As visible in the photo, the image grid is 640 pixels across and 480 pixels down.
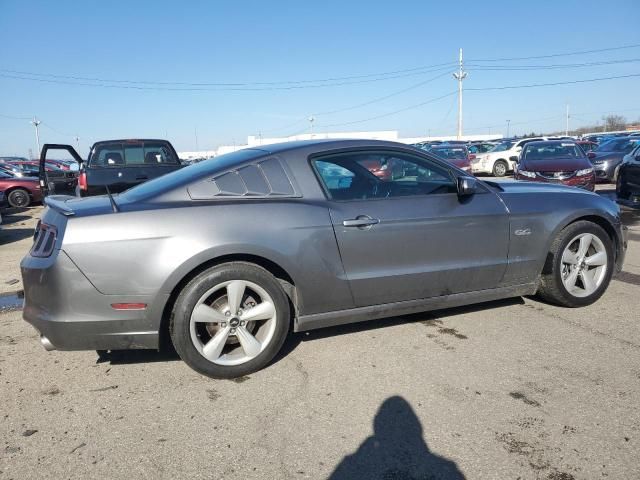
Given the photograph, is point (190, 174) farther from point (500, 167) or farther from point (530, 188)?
point (500, 167)

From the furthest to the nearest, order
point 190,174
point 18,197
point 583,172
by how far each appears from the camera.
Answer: point 18,197, point 583,172, point 190,174

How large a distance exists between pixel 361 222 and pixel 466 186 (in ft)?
3.07

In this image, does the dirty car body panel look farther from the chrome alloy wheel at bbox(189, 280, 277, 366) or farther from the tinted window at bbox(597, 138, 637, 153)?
the tinted window at bbox(597, 138, 637, 153)

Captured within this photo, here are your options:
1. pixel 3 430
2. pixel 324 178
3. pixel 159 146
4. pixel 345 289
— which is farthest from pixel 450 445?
pixel 159 146

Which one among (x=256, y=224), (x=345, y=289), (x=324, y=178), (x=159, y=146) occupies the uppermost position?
(x=159, y=146)

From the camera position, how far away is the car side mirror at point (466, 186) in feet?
12.2

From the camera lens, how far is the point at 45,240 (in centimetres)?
309

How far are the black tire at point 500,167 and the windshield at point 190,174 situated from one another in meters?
19.5

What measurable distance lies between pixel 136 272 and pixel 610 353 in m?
3.23

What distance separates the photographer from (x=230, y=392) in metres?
3.02

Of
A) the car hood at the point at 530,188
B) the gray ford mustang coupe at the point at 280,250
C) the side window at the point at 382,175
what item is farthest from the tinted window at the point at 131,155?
the car hood at the point at 530,188

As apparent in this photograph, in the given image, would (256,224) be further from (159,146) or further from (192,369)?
(159,146)

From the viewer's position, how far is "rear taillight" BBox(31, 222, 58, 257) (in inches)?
117

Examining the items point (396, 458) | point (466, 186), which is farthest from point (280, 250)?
point (466, 186)
